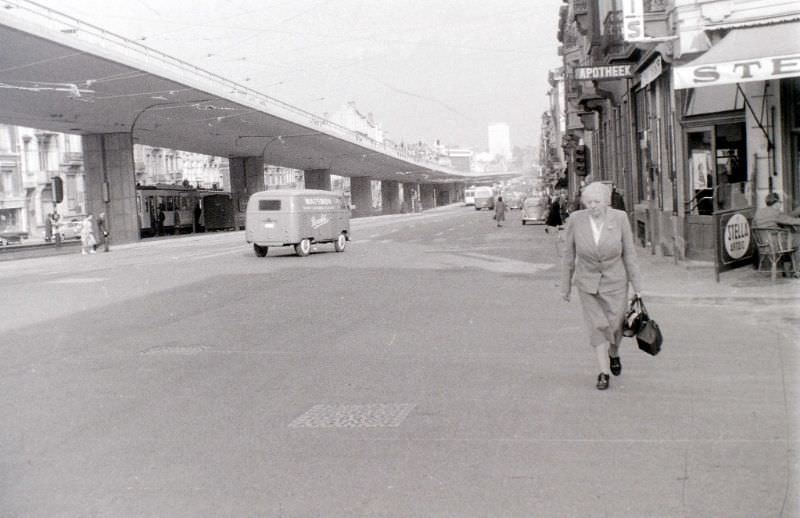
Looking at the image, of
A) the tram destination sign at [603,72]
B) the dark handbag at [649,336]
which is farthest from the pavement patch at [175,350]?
the tram destination sign at [603,72]

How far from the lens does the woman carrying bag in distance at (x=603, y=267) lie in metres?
7.60

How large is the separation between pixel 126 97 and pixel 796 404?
Result: 1586 inches

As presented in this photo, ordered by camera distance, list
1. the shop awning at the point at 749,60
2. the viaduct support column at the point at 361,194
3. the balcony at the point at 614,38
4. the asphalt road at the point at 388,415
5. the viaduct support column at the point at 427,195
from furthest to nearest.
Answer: the viaduct support column at the point at 427,195
the viaduct support column at the point at 361,194
the balcony at the point at 614,38
the shop awning at the point at 749,60
the asphalt road at the point at 388,415

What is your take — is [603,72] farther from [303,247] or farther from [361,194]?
[361,194]

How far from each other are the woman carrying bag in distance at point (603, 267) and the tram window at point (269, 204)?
2149cm

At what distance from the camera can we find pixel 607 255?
24.9ft

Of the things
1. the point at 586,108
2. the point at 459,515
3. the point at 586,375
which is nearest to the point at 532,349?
the point at 586,375

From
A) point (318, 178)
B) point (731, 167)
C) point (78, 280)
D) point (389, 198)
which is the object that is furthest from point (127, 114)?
point (389, 198)

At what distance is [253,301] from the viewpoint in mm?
15445

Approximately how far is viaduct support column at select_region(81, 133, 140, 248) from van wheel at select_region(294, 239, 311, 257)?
2531 centimetres

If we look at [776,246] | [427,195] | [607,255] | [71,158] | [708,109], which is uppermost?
[71,158]

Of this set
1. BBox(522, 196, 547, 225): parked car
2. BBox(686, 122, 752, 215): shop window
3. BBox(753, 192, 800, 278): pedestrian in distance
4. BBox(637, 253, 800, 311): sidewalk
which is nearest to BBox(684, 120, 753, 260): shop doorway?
BBox(686, 122, 752, 215): shop window

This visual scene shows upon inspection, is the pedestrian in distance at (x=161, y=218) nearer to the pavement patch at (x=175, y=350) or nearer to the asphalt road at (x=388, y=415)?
the asphalt road at (x=388, y=415)

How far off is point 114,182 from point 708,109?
4005cm
